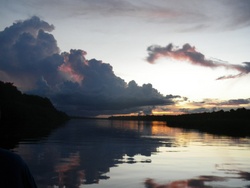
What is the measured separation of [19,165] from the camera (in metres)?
2.74

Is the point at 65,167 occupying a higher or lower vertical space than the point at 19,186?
lower

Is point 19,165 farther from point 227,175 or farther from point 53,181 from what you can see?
point 227,175

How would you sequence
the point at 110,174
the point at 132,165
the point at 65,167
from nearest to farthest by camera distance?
the point at 110,174
the point at 65,167
the point at 132,165

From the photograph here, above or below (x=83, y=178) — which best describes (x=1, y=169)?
above

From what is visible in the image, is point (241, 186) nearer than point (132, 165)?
Yes

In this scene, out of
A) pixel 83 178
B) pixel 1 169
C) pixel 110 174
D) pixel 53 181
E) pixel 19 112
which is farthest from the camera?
pixel 19 112

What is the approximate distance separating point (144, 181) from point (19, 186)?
16.0 metres

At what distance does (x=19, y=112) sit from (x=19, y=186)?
390 ft

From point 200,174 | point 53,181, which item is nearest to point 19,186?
point 53,181

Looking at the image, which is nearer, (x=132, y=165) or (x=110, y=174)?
(x=110, y=174)

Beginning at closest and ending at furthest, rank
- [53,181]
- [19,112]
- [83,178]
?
1. [53,181]
2. [83,178]
3. [19,112]

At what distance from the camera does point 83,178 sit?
18.4m

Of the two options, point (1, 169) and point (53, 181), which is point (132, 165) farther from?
point (1, 169)

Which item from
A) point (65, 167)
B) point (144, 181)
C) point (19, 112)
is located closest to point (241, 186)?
point (144, 181)
